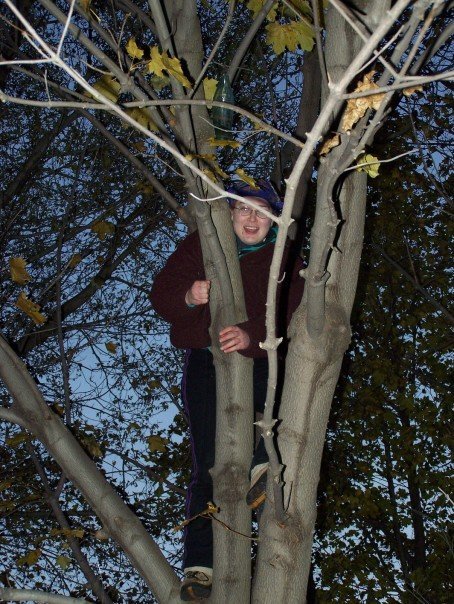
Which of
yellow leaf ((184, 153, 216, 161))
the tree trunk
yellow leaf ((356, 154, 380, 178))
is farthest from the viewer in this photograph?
yellow leaf ((184, 153, 216, 161))

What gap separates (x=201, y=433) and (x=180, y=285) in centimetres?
65

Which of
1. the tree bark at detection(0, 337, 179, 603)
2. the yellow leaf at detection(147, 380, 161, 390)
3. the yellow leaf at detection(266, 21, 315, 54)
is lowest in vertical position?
the tree bark at detection(0, 337, 179, 603)

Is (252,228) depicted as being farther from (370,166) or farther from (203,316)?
(370,166)

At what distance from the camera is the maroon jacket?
296cm

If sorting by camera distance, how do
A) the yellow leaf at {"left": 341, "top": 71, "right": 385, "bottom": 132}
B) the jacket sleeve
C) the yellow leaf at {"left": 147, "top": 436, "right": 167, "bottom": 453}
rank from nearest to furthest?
the yellow leaf at {"left": 341, "top": 71, "right": 385, "bottom": 132}, the jacket sleeve, the yellow leaf at {"left": 147, "top": 436, "right": 167, "bottom": 453}

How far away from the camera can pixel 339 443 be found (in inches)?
370

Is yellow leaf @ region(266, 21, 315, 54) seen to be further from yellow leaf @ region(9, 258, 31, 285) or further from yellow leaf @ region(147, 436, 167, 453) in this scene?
yellow leaf @ region(147, 436, 167, 453)

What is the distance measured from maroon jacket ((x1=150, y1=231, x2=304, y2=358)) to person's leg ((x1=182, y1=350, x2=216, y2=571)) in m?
0.19

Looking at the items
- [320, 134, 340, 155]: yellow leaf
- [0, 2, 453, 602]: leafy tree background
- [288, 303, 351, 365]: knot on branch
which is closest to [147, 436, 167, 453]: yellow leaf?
[0, 2, 453, 602]: leafy tree background

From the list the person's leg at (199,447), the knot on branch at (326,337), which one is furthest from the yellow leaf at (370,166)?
the person's leg at (199,447)

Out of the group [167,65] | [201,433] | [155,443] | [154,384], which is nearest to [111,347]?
[154,384]

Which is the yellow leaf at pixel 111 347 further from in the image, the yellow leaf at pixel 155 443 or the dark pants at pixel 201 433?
the dark pants at pixel 201 433

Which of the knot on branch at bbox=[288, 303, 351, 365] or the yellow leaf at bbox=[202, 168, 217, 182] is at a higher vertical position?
the yellow leaf at bbox=[202, 168, 217, 182]

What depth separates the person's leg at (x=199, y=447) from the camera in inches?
113
